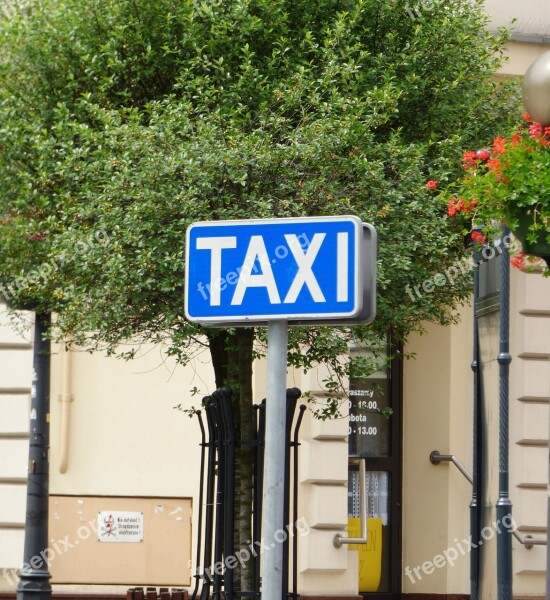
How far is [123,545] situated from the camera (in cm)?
1333

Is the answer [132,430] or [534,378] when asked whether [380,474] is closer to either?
[534,378]

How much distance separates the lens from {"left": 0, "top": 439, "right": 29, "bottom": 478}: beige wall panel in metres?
13.2

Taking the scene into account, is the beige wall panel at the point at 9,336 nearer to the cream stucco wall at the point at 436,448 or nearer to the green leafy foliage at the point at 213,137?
the green leafy foliage at the point at 213,137

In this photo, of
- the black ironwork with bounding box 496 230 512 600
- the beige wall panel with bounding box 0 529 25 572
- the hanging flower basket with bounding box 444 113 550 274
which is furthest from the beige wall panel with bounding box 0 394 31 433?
the hanging flower basket with bounding box 444 113 550 274

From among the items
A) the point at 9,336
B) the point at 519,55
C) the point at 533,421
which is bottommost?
the point at 533,421

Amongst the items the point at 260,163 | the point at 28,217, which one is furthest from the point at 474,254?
the point at 28,217

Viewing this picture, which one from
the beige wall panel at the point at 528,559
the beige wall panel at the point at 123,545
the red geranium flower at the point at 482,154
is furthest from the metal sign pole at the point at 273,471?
the beige wall panel at the point at 528,559

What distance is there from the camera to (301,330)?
9133mm

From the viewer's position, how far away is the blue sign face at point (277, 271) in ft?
15.1

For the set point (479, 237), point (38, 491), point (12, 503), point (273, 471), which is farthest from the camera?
point (12, 503)

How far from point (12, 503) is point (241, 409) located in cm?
454

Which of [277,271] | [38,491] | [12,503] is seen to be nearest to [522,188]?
[277,271]

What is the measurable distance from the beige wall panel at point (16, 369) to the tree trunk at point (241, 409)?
3.70 metres

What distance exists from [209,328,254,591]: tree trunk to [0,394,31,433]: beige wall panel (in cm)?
375
